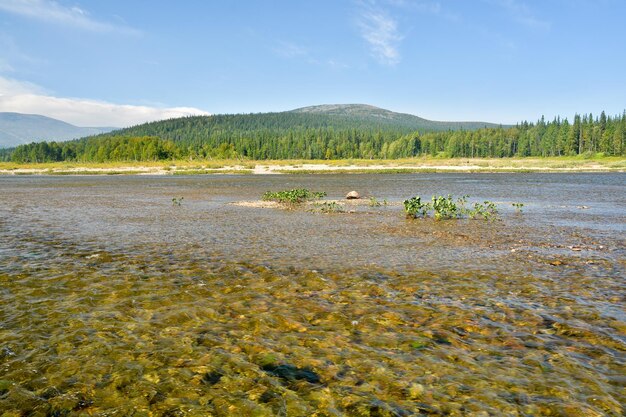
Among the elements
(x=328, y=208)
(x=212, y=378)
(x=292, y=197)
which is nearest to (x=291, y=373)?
(x=212, y=378)

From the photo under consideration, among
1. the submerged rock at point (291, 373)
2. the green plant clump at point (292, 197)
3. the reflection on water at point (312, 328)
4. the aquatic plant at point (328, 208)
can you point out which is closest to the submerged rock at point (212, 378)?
the reflection on water at point (312, 328)

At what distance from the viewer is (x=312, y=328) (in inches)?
347

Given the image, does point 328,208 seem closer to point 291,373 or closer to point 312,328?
point 312,328

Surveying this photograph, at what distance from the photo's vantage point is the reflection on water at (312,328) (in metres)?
6.25

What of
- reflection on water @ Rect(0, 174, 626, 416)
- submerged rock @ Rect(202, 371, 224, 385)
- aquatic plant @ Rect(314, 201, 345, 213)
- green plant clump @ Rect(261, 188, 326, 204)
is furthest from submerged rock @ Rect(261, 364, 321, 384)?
green plant clump @ Rect(261, 188, 326, 204)

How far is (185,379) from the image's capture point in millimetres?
6785

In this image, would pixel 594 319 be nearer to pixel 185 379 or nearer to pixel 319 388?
pixel 319 388

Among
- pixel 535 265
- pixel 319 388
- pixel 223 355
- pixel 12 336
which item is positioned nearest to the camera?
pixel 319 388

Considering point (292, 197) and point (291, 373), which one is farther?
point (292, 197)

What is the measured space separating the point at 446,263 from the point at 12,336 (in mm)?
11994

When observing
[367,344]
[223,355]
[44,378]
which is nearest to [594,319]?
[367,344]

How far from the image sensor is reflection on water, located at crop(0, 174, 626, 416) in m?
6.25

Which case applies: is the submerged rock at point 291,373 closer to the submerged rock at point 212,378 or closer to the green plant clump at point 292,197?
the submerged rock at point 212,378

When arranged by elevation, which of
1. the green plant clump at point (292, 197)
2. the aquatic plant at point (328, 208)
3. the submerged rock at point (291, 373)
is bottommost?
the submerged rock at point (291, 373)
